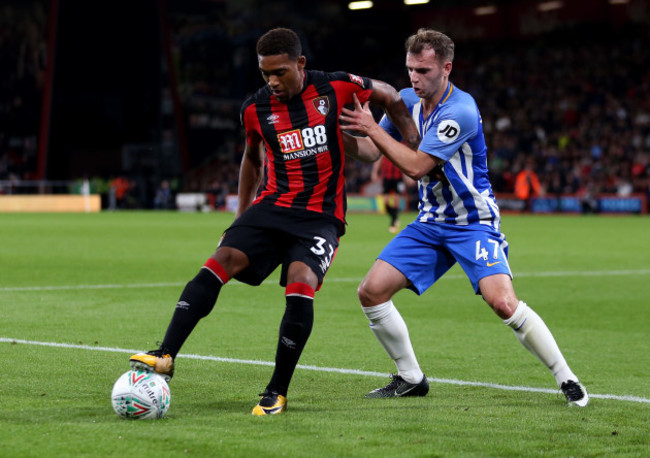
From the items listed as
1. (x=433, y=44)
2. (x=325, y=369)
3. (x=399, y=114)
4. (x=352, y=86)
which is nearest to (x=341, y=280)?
(x=325, y=369)

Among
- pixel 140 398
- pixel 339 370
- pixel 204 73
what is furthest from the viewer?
pixel 204 73

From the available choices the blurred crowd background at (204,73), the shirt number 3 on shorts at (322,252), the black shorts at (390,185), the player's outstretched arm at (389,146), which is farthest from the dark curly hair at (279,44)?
the blurred crowd background at (204,73)

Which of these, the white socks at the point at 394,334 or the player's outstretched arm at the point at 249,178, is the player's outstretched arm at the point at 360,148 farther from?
the white socks at the point at 394,334

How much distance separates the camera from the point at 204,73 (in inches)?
1836

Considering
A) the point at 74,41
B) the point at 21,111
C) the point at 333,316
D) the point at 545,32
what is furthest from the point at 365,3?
the point at 333,316

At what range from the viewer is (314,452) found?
4301mm

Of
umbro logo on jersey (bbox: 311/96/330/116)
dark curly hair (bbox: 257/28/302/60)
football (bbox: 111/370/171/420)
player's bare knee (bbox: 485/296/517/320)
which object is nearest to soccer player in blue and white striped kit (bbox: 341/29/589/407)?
player's bare knee (bbox: 485/296/517/320)

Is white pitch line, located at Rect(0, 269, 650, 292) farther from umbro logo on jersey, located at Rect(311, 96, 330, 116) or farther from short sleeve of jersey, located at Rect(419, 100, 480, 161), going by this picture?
short sleeve of jersey, located at Rect(419, 100, 480, 161)

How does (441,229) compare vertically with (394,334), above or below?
above

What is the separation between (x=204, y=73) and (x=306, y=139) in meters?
41.9

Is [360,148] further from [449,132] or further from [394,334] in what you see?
[394,334]

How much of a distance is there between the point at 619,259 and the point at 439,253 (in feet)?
35.3

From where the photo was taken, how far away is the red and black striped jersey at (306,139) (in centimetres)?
559

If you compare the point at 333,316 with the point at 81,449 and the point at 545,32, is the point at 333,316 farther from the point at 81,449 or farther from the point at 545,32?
the point at 545,32
